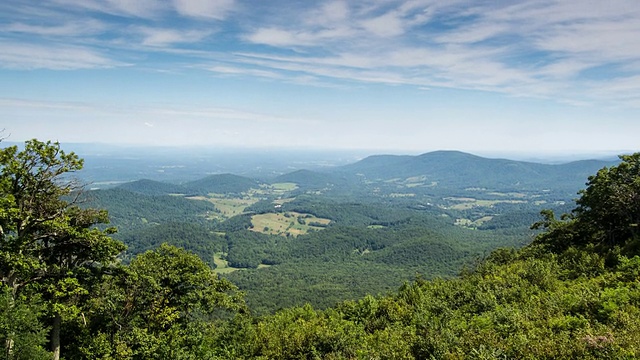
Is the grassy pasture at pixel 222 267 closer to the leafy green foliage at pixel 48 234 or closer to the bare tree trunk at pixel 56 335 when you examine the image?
the bare tree trunk at pixel 56 335

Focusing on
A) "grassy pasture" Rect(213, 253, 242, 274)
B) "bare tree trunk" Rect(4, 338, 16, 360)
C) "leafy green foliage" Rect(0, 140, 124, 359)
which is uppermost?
"leafy green foliage" Rect(0, 140, 124, 359)

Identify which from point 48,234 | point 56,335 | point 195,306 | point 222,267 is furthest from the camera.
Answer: point 222,267

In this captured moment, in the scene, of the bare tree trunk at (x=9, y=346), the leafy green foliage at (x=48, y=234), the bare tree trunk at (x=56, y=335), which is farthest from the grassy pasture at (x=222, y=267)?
the bare tree trunk at (x=9, y=346)

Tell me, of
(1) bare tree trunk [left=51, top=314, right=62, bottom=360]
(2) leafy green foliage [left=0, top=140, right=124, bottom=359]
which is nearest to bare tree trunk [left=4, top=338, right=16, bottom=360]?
(2) leafy green foliage [left=0, top=140, right=124, bottom=359]

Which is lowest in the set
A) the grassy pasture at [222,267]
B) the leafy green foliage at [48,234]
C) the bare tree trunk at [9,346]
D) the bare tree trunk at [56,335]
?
the grassy pasture at [222,267]

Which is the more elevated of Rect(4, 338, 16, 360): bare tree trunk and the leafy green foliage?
the leafy green foliage

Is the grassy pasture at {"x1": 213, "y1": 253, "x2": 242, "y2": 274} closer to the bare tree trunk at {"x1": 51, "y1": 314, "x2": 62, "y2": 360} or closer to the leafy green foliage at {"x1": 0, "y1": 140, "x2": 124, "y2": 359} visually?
the bare tree trunk at {"x1": 51, "y1": 314, "x2": 62, "y2": 360}

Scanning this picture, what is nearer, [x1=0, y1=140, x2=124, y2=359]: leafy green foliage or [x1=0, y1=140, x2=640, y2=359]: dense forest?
[x1=0, y1=140, x2=640, y2=359]: dense forest

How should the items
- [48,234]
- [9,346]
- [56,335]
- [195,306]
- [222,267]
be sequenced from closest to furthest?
[9,346], [48,234], [56,335], [195,306], [222,267]

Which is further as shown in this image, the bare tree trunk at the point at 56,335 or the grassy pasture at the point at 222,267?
the grassy pasture at the point at 222,267

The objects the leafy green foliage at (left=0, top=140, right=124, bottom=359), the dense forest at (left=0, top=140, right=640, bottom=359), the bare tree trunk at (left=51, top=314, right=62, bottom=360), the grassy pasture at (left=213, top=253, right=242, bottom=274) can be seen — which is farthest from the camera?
the grassy pasture at (left=213, top=253, right=242, bottom=274)

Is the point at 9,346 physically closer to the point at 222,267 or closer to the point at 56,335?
the point at 56,335

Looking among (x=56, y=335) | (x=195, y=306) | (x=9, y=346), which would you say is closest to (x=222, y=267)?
(x=195, y=306)

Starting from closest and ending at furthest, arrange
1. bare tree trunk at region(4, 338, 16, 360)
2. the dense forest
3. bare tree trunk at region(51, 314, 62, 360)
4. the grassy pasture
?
1. bare tree trunk at region(4, 338, 16, 360)
2. the dense forest
3. bare tree trunk at region(51, 314, 62, 360)
4. the grassy pasture
